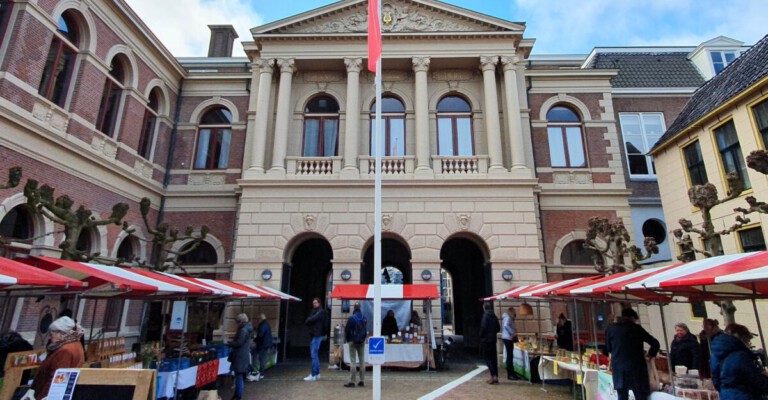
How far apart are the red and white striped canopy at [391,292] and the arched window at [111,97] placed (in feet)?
33.8

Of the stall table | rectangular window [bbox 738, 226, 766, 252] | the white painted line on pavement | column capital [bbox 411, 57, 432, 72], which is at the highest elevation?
column capital [bbox 411, 57, 432, 72]

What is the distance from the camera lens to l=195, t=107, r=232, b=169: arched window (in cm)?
1811

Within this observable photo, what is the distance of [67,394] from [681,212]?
17.5 metres

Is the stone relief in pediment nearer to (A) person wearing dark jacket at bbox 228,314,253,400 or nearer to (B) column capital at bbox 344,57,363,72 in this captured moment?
(B) column capital at bbox 344,57,363,72

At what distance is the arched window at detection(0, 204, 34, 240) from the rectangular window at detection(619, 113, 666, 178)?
73.2 ft

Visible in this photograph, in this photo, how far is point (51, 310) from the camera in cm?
1198

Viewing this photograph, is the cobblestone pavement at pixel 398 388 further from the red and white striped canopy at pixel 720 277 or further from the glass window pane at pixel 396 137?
the glass window pane at pixel 396 137

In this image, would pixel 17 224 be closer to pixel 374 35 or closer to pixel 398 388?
pixel 374 35

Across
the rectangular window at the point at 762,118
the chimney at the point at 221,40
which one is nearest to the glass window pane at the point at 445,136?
the rectangular window at the point at 762,118

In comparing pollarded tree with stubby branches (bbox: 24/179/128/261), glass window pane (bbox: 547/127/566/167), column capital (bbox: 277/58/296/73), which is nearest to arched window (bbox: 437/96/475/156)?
glass window pane (bbox: 547/127/566/167)

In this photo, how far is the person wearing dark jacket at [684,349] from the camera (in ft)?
26.2

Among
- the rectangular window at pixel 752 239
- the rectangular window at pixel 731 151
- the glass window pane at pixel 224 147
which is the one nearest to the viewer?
the rectangular window at pixel 752 239

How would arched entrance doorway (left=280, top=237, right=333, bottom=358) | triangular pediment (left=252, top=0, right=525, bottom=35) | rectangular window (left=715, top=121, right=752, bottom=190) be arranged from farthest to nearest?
arched entrance doorway (left=280, top=237, right=333, bottom=358), triangular pediment (left=252, top=0, right=525, bottom=35), rectangular window (left=715, top=121, right=752, bottom=190)

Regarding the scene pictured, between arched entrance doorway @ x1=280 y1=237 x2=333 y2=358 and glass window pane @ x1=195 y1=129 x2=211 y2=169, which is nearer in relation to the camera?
glass window pane @ x1=195 y1=129 x2=211 y2=169
